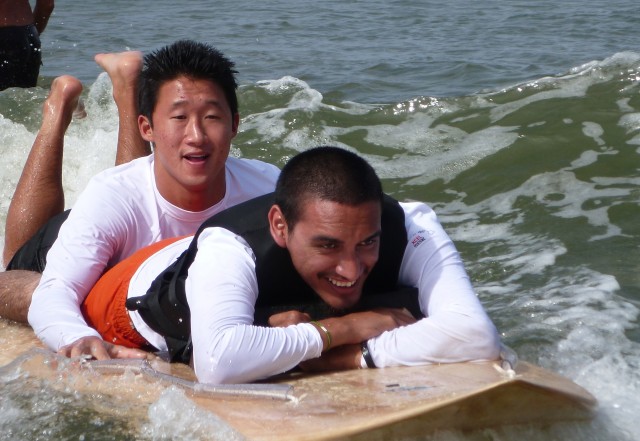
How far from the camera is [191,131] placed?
154 inches

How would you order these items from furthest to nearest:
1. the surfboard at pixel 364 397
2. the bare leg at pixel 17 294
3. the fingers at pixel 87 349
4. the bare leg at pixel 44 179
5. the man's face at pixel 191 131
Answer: the bare leg at pixel 44 179
the bare leg at pixel 17 294
the man's face at pixel 191 131
the fingers at pixel 87 349
the surfboard at pixel 364 397

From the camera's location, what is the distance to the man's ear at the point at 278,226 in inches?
128

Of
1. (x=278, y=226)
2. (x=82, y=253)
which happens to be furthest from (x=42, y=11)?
(x=278, y=226)

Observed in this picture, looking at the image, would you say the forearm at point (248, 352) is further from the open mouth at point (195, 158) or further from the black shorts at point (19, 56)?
the black shorts at point (19, 56)

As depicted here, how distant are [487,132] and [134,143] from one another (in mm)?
A: 3329

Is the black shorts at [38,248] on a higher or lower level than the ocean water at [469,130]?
higher

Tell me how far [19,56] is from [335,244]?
237 inches

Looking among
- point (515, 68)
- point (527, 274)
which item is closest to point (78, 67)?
point (515, 68)

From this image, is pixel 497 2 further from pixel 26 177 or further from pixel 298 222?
pixel 298 222

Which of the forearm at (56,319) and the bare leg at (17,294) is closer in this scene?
the forearm at (56,319)

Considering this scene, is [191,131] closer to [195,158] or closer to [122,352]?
[195,158]

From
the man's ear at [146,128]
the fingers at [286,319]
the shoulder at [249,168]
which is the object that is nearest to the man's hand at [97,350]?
the fingers at [286,319]

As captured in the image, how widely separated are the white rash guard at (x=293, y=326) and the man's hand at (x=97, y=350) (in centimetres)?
40

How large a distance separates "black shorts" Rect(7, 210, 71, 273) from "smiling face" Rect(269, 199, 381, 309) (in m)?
1.72
